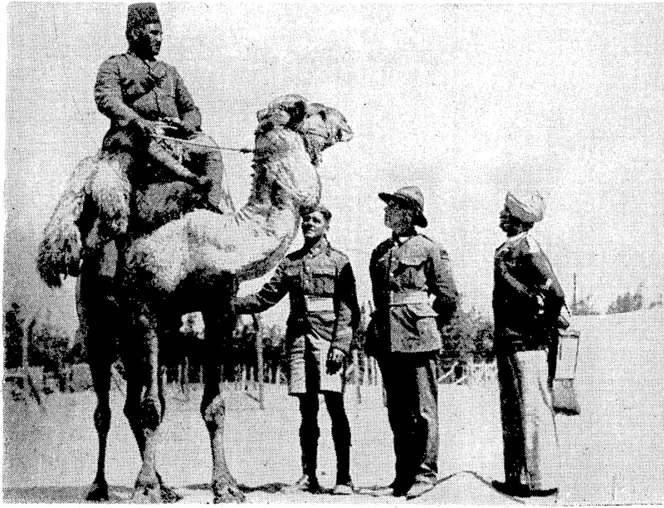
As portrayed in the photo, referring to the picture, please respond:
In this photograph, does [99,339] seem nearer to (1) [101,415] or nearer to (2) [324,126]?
(1) [101,415]

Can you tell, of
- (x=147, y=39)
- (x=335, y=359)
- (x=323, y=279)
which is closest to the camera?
(x=335, y=359)

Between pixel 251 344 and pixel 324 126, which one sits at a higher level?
pixel 324 126

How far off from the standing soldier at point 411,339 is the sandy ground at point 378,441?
149mm

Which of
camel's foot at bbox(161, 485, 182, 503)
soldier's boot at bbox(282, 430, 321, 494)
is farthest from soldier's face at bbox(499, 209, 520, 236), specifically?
camel's foot at bbox(161, 485, 182, 503)

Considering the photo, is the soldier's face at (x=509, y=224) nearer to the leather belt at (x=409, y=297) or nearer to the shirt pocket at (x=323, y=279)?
the leather belt at (x=409, y=297)

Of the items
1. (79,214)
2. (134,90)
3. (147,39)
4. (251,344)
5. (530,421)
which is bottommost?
(530,421)

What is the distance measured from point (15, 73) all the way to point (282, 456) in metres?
3.42

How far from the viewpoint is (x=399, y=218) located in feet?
25.6

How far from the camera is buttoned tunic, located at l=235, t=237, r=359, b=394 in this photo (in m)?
7.56

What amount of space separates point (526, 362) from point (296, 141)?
2.16 metres

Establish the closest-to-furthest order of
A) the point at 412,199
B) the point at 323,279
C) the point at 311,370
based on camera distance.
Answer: the point at 311,370
the point at 323,279
the point at 412,199

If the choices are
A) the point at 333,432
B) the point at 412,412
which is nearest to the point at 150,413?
the point at 333,432

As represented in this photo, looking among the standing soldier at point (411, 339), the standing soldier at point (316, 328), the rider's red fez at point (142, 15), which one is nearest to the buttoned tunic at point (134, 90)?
the rider's red fez at point (142, 15)

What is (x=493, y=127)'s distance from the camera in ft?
26.5
